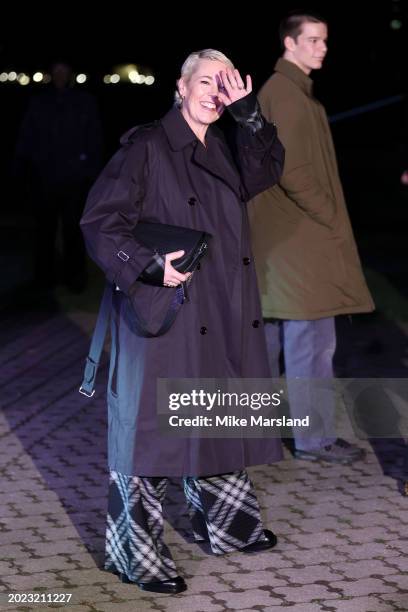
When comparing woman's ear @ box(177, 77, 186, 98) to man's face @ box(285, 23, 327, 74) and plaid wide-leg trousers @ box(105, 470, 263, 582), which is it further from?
man's face @ box(285, 23, 327, 74)

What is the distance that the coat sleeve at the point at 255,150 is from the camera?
5785 mm

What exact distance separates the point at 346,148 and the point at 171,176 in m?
23.9

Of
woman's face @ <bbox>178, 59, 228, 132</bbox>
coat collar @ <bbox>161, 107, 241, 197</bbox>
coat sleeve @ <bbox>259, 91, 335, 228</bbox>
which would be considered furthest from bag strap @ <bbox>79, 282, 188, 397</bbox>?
coat sleeve @ <bbox>259, 91, 335, 228</bbox>

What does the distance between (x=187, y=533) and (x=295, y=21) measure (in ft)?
8.20

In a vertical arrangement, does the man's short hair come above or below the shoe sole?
above

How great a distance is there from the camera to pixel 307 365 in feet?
25.1

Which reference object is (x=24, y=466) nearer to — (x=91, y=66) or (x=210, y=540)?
(x=210, y=540)

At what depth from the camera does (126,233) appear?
5566 millimetres

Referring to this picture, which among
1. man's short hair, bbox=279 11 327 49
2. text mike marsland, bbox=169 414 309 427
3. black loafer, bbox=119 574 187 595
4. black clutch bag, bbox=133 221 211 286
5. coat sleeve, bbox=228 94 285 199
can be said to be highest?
man's short hair, bbox=279 11 327 49

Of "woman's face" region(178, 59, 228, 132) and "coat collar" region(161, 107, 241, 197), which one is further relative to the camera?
"coat collar" region(161, 107, 241, 197)

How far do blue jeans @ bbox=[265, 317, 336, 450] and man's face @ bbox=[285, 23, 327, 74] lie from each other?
48.3 inches

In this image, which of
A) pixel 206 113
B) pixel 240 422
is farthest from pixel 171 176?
pixel 240 422

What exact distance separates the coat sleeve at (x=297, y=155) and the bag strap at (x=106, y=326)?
1.76 metres

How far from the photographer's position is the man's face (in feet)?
24.5
